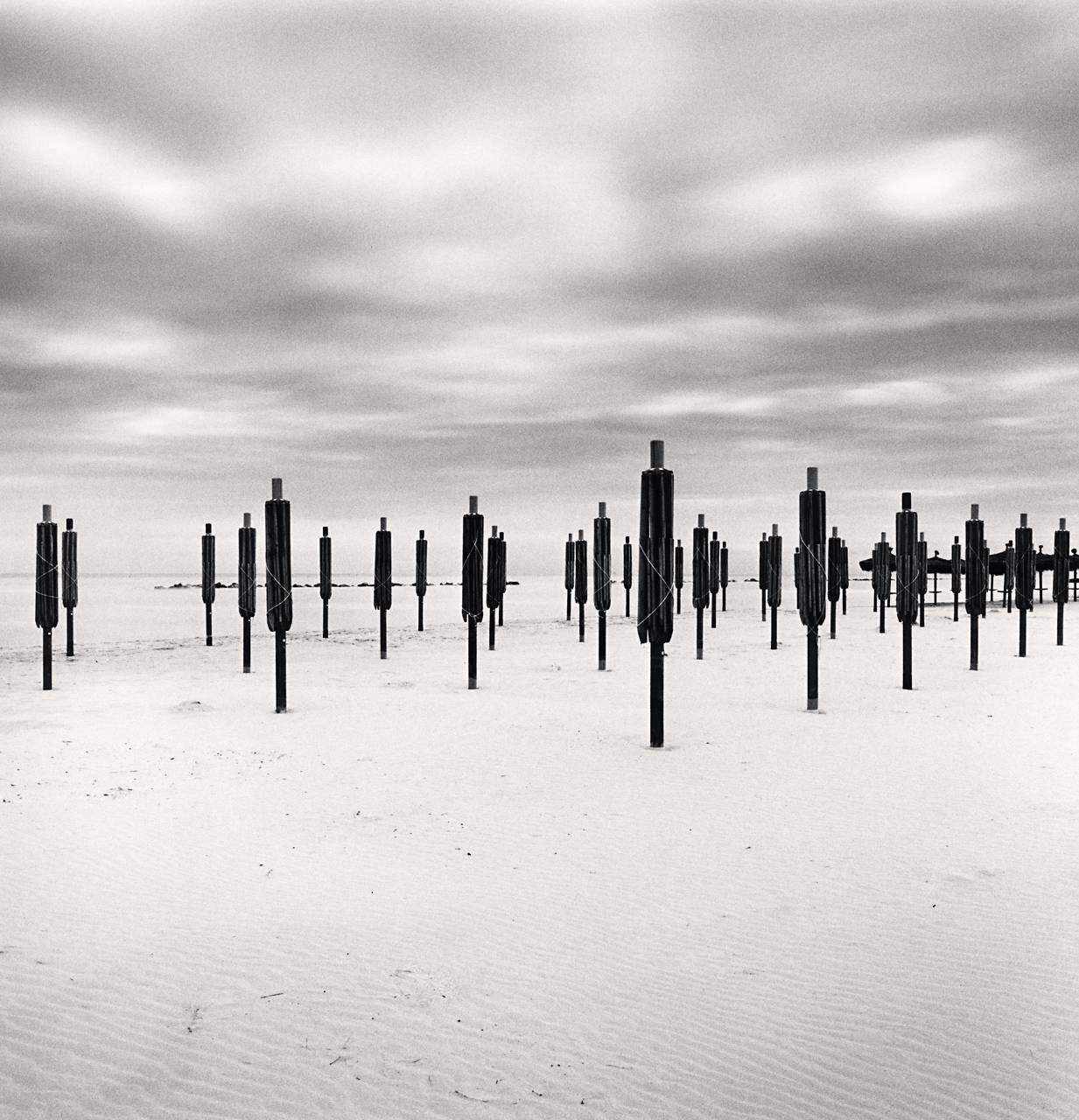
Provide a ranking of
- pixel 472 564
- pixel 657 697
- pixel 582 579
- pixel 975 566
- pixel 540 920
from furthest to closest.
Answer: pixel 582 579 → pixel 975 566 → pixel 472 564 → pixel 657 697 → pixel 540 920

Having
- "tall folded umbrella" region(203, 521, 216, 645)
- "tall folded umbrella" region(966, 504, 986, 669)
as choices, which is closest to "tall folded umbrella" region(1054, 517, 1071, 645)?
"tall folded umbrella" region(966, 504, 986, 669)

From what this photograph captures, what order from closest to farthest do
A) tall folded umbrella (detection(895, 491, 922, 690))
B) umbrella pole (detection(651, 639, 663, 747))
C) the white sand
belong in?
the white sand
umbrella pole (detection(651, 639, 663, 747))
tall folded umbrella (detection(895, 491, 922, 690))

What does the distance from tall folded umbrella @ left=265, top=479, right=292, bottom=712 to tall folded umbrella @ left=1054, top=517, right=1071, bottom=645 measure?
61.6 feet

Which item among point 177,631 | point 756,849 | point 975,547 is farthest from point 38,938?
point 177,631

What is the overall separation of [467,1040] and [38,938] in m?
2.69

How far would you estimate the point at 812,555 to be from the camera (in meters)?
13.6

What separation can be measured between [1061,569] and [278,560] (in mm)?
20994

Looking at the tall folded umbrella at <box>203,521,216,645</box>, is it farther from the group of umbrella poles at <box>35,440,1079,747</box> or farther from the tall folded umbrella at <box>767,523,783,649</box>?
the tall folded umbrella at <box>767,523,783,649</box>

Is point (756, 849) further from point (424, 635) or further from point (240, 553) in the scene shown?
point (424, 635)

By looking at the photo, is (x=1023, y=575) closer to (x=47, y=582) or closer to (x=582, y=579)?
(x=582, y=579)

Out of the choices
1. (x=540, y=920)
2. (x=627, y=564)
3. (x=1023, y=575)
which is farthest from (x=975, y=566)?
(x=627, y=564)

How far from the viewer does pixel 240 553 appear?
18062mm

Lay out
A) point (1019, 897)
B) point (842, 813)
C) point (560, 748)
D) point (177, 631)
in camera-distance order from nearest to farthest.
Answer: point (1019, 897) → point (842, 813) → point (560, 748) → point (177, 631)

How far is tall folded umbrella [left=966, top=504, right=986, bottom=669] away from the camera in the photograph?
18719 millimetres
